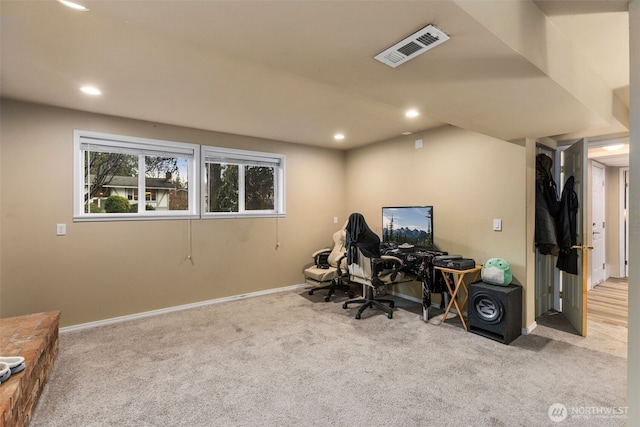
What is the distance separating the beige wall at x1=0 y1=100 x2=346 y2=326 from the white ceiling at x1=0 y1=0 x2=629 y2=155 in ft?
1.29

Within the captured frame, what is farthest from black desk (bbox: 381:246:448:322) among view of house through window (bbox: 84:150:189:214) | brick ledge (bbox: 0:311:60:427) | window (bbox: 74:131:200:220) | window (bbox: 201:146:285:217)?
brick ledge (bbox: 0:311:60:427)

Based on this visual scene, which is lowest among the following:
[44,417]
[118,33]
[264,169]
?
[44,417]

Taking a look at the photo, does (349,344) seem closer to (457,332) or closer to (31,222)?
(457,332)

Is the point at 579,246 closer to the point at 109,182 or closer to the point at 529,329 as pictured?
the point at 529,329

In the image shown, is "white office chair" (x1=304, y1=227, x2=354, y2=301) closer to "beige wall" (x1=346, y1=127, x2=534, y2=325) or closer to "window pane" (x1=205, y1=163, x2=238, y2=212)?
"beige wall" (x1=346, y1=127, x2=534, y2=325)

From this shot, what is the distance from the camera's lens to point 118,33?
1.83 meters

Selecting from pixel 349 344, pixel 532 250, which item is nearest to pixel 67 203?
pixel 349 344

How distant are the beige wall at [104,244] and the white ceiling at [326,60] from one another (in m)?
0.39

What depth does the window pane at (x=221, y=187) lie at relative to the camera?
4211mm

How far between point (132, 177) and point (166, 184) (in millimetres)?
382

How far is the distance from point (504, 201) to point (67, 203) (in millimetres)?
4736

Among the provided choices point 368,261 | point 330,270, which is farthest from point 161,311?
point 368,261

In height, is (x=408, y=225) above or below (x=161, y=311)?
above

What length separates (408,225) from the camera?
4.24m
